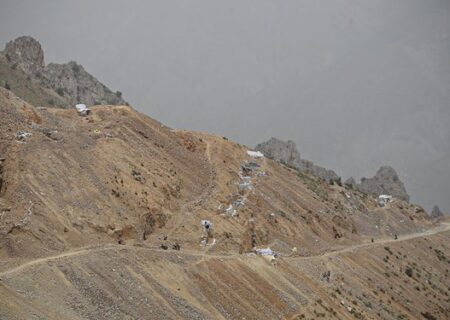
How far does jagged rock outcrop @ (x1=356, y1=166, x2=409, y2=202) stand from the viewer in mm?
141750

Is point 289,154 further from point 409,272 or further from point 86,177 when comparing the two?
point 86,177

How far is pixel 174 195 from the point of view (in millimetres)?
53281

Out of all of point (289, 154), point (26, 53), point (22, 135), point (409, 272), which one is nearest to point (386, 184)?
point (289, 154)

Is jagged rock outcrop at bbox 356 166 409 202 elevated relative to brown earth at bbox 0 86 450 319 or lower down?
elevated

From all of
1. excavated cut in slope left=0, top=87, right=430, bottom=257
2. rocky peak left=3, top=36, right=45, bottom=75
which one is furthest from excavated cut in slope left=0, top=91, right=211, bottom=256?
rocky peak left=3, top=36, right=45, bottom=75

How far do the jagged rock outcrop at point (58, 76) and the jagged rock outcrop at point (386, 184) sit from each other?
2749 inches

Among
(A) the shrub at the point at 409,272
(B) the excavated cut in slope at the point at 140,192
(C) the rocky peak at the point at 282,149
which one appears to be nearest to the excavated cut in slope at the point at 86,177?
(B) the excavated cut in slope at the point at 140,192

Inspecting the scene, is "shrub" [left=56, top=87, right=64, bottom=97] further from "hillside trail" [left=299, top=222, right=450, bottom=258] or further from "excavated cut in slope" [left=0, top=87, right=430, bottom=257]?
"hillside trail" [left=299, top=222, right=450, bottom=258]

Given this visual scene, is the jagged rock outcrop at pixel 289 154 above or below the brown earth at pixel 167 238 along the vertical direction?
above

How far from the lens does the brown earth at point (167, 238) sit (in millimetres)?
35750

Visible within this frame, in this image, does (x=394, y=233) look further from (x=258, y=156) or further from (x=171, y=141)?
(x=171, y=141)

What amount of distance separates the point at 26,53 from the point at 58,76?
9357mm

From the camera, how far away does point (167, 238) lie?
46.5 metres

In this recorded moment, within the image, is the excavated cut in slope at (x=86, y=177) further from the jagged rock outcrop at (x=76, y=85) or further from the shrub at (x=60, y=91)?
the jagged rock outcrop at (x=76, y=85)
